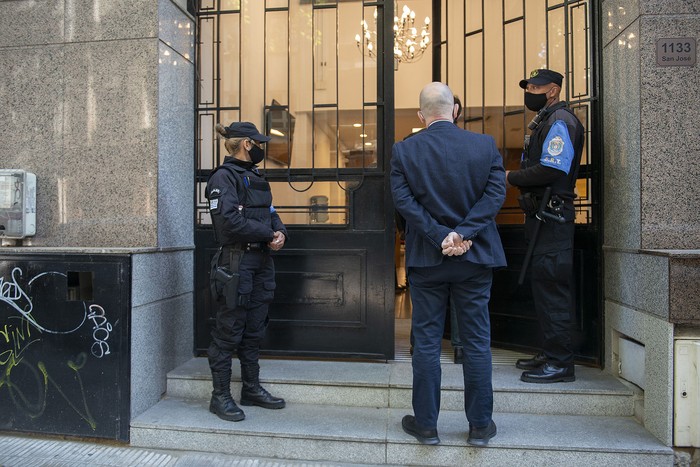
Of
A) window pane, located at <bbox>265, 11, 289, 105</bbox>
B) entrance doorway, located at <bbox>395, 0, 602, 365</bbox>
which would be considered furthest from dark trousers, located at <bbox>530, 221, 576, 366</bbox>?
window pane, located at <bbox>265, 11, 289, 105</bbox>

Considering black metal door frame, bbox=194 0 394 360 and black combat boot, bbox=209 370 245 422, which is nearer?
black combat boot, bbox=209 370 245 422

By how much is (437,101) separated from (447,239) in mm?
833

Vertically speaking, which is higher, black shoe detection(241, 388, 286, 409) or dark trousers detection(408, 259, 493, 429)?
dark trousers detection(408, 259, 493, 429)

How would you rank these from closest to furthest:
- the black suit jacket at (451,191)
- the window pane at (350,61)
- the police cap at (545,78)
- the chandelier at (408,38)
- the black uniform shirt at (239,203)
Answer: the black suit jacket at (451,191) < the black uniform shirt at (239,203) < the police cap at (545,78) < the window pane at (350,61) < the chandelier at (408,38)

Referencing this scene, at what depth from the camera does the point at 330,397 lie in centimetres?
364

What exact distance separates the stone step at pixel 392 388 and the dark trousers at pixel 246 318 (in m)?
0.35

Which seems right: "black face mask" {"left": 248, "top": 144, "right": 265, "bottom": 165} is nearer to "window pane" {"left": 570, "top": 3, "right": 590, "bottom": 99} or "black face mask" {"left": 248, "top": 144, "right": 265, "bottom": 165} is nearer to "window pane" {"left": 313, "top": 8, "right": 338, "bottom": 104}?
"window pane" {"left": 313, "top": 8, "right": 338, "bottom": 104}

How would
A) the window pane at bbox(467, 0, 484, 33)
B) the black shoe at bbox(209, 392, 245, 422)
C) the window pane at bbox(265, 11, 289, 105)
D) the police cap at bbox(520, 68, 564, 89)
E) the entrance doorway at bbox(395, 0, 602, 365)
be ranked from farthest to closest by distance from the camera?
the window pane at bbox(467, 0, 484, 33), the window pane at bbox(265, 11, 289, 105), the entrance doorway at bbox(395, 0, 602, 365), the police cap at bbox(520, 68, 564, 89), the black shoe at bbox(209, 392, 245, 422)

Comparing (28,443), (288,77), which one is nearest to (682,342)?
(288,77)

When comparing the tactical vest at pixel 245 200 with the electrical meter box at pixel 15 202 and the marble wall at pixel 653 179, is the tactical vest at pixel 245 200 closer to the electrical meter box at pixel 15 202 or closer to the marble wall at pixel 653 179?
the electrical meter box at pixel 15 202

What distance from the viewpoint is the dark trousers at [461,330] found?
2885mm

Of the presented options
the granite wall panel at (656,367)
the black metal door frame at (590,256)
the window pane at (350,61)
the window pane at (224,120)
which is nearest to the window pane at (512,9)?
the black metal door frame at (590,256)

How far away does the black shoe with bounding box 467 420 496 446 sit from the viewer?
2.96 meters

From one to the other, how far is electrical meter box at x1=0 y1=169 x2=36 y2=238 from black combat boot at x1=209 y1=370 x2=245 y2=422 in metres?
1.89
